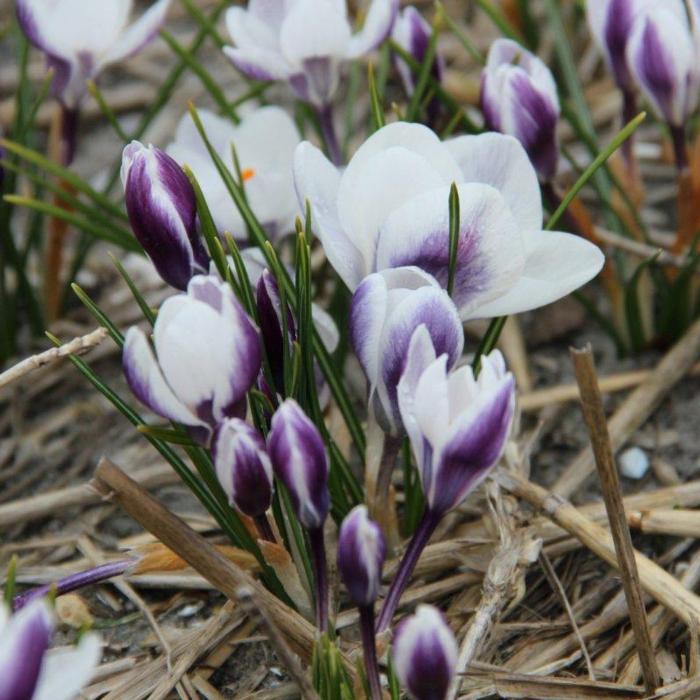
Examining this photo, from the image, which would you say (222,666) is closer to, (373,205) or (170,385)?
(170,385)

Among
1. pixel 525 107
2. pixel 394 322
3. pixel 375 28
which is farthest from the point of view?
pixel 375 28

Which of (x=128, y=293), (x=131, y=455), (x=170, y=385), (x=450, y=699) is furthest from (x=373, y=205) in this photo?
(x=128, y=293)

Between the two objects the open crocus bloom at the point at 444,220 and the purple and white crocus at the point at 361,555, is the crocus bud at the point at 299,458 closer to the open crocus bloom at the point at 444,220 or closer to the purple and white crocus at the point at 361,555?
the purple and white crocus at the point at 361,555

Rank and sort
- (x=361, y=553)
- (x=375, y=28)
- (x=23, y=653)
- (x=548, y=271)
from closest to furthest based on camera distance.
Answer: (x=23, y=653) < (x=361, y=553) < (x=548, y=271) < (x=375, y=28)

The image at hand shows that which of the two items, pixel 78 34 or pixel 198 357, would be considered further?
pixel 78 34

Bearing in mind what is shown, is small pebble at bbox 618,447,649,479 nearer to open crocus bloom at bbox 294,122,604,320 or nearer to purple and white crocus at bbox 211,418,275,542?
open crocus bloom at bbox 294,122,604,320

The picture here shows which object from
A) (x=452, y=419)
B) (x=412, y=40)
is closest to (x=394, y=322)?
(x=452, y=419)

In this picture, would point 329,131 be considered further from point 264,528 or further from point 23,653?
point 23,653
